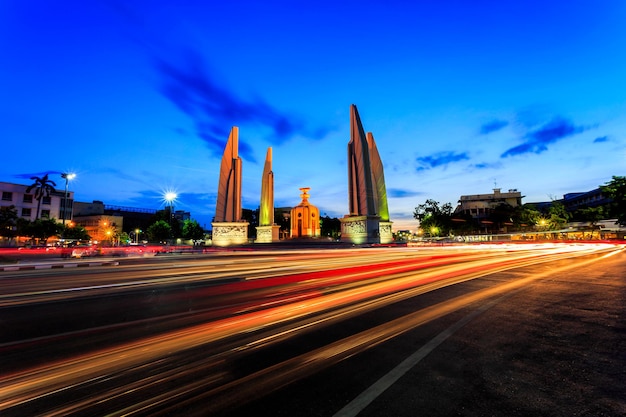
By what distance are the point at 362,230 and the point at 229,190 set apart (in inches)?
908

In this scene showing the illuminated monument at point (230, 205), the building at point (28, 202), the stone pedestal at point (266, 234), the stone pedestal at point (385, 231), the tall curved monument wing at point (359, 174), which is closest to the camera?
the tall curved monument wing at point (359, 174)

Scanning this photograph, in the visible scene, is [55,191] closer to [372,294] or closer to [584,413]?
[372,294]

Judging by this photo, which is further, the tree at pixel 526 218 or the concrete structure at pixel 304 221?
the concrete structure at pixel 304 221

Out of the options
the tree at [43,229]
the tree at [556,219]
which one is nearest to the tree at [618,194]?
the tree at [556,219]

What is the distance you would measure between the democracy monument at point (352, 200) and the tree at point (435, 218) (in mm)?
23323

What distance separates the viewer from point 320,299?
766 centimetres

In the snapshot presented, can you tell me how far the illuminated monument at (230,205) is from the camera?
47.4 m

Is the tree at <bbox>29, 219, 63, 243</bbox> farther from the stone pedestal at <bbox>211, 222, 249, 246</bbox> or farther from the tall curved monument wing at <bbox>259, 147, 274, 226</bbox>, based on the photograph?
the tall curved monument wing at <bbox>259, 147, 274, 226</bbox>

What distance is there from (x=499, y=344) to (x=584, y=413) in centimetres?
174

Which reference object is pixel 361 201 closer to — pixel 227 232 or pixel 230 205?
pixel 227 232

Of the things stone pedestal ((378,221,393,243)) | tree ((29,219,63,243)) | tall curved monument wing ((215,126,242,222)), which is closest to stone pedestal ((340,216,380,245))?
stone pedestal ((378,221,393,243))

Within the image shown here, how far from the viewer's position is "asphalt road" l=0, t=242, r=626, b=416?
2904 mm

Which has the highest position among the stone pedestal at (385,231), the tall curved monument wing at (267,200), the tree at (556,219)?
the tall curved monument wing at (267,200)

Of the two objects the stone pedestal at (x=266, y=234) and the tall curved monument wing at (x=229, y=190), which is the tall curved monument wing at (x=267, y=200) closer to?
the stone pedestal at (x=266, y=234)
